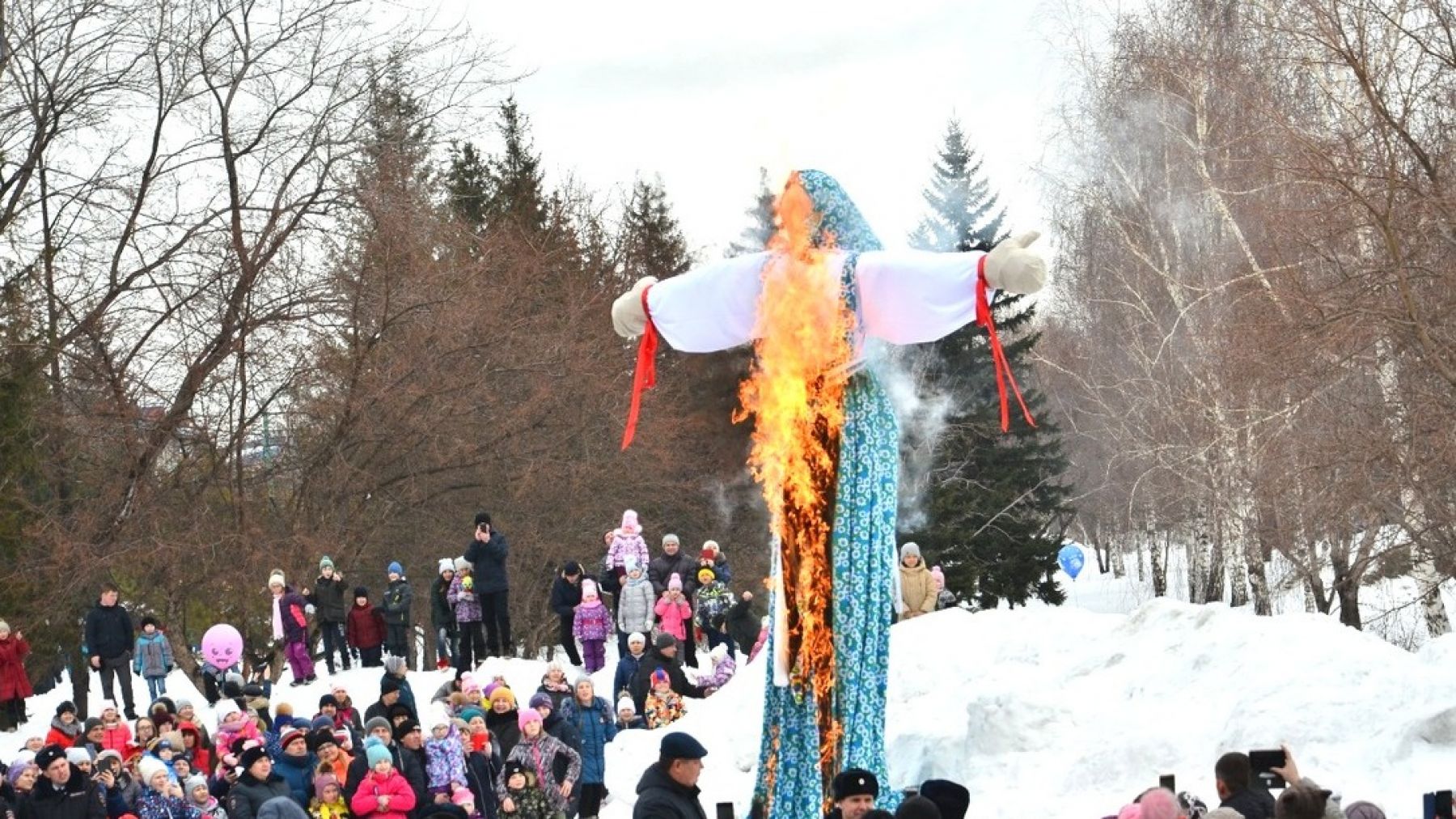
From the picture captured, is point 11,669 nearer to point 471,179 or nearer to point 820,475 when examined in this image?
point 820,475

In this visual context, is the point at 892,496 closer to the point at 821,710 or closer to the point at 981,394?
the point at 821,710

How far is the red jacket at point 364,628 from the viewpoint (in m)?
20.6

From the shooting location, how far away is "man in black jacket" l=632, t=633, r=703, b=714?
52.6 ft

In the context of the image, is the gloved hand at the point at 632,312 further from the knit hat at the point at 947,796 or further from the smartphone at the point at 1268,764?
the smartphone at the point at 1268,764

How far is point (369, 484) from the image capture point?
91.7 ft

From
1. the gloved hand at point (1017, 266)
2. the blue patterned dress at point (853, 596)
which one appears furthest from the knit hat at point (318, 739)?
the gloved hand at point (1017, 266)

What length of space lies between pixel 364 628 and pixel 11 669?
3.80m

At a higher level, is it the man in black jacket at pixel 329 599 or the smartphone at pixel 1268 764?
the man in black jacket at pixel 329 599

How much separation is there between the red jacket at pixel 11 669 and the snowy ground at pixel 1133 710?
29.1 ft

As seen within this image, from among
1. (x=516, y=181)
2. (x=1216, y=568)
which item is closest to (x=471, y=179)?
(x=516, y=181)

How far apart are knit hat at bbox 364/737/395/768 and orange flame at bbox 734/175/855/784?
4.20 m

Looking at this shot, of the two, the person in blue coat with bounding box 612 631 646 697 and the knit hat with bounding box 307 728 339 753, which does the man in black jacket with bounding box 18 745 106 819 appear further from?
the person in blue coat with bounding box 612 631 646 697

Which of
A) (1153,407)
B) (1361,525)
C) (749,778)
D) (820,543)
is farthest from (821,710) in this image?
(1153,407)

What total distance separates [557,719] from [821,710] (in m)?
4.54
